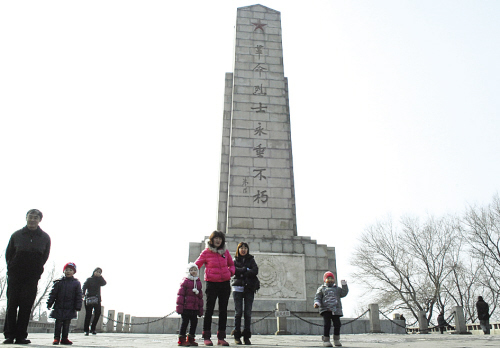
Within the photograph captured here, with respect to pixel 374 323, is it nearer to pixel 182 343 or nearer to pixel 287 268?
pixel 287 268

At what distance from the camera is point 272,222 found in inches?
456

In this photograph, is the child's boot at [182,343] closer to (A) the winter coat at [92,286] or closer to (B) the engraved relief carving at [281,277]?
(A) the winter coat at [92,286]

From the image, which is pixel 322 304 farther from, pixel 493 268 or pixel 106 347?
pixel 493 268

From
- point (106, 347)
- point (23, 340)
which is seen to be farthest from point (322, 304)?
point (23, 340)

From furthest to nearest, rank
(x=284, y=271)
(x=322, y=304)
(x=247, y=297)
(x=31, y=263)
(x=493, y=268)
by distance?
1. (x=493, y=268)
2. (x=284, y=271)
3. (x=322, y=304)
4. (x=247, y=297)
5. (x=31, y=263)

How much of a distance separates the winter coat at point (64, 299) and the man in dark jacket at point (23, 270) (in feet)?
3.31

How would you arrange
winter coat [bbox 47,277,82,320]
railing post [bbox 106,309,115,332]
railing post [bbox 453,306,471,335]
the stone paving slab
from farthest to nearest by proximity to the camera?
railing post [bbox 106,309,115,332] → railing post [bbox 453,306,471,335] → winter coat [bbox 47,277,82,320] → the stone paving slab

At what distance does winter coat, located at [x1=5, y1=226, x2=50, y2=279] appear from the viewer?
4156 mm

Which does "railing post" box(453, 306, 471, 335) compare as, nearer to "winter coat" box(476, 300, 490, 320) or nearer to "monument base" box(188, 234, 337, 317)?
"winter coat" box(476, 300, 490, 320)

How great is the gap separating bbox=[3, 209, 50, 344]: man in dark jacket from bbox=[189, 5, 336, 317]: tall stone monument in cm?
644

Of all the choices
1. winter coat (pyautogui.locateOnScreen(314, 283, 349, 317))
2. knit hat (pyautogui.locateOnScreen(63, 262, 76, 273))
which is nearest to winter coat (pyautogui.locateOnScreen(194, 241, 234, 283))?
winter coat (pyautogui.locateOnScreen(314, 283, 349, 317))

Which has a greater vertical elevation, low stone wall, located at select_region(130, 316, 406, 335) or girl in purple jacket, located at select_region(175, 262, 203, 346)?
girl in purple jacket, located at select_region(175, 262, 203, 346)

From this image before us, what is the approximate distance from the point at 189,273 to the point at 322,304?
1824 mm

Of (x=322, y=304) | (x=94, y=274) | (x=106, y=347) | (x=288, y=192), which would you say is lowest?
(x=106, y=347)
